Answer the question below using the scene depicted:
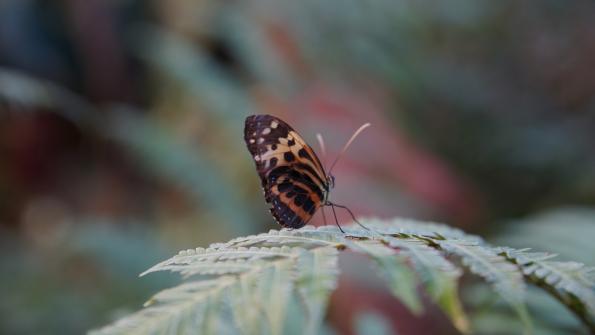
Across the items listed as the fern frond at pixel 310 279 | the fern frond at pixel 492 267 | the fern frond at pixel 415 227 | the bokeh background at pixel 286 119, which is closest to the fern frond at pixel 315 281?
the fern frond at pixel 310 279

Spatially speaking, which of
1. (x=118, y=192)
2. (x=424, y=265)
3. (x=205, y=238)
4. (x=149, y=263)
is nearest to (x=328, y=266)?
(x=424, y=265)

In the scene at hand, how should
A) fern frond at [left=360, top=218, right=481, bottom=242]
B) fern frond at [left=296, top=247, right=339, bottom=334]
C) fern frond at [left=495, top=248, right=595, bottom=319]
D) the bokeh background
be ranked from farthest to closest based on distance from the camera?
the bokeh background → fern frond at [left=360, top=218, right=481, bottom=242] → fern frond at [left=495, top=248, right=595, bottom=319] → fern frond at [left=296, top=247, right=339, bottom=334]

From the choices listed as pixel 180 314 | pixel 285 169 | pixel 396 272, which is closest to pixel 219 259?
pixel 180 314

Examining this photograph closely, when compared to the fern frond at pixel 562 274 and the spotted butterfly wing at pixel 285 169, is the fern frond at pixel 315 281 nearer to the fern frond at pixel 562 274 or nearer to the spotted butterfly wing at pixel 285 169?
the fern frond at pixel 562 274

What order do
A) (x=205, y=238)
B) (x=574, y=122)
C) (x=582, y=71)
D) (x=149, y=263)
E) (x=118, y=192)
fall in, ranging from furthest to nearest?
(x=118, y=192) < (x=582, y=71) < (x=574, y=122) < (x=205, y=238) < (x=149, y=263)

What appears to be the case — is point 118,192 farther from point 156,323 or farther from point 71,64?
point 156,323

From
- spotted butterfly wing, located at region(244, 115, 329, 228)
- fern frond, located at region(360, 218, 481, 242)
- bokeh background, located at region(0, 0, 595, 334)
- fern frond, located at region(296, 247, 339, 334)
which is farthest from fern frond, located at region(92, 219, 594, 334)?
bokeh background, located at region(0, 0, 595, 334)

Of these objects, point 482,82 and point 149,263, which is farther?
point 482,82

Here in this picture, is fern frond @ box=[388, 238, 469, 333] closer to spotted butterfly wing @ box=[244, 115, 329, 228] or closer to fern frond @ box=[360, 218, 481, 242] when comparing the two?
fern frond @ box=[360, 218, 481, 242]
